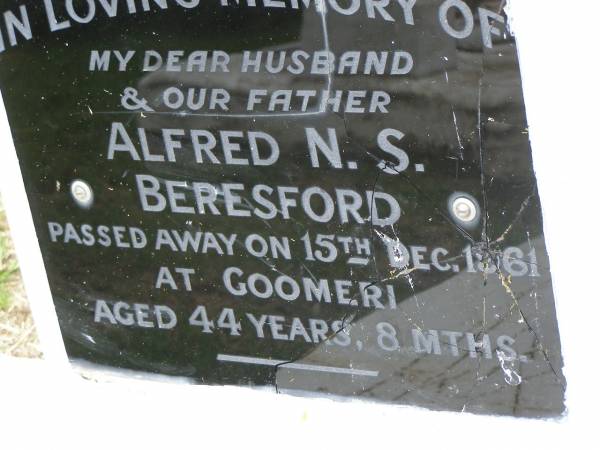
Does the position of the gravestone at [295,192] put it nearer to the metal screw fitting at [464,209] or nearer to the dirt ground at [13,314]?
the metal screw fitting at [464,209]

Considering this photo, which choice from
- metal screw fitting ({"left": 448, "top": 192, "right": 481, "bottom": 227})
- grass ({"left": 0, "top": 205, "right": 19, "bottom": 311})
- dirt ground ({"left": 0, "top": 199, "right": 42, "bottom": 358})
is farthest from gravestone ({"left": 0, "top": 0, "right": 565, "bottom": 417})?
grass ({"left": 0, "top": 205, "right": 19, "bottom": 311})

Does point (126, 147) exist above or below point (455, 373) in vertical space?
above

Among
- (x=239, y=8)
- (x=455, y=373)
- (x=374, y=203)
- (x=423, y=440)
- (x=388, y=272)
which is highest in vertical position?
(x=239, y=8)

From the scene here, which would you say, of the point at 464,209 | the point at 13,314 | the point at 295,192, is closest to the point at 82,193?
the point at 295,192

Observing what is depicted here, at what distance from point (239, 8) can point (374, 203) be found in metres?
0.50

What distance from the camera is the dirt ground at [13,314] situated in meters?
3.24

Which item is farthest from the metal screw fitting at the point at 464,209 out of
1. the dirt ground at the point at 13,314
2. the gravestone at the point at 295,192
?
the dirt ground at the point at 13,314

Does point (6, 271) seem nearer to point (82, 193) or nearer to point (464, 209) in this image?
point (82, 193)

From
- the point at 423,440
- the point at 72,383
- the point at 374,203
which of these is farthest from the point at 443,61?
the point at 72,383

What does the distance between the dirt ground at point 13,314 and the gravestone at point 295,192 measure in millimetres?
873

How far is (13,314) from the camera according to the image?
342cm

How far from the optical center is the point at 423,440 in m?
2.17

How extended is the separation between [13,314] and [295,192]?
1.76m

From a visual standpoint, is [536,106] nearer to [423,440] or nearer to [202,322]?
[423,440]
